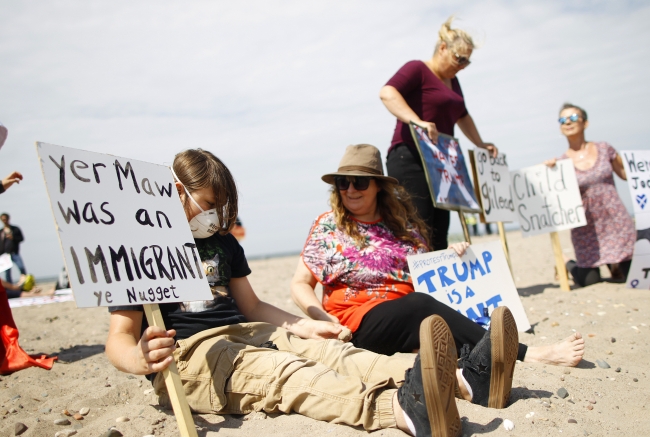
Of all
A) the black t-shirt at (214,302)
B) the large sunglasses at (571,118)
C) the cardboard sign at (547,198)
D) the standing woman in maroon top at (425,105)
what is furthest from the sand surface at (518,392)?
the large sunglasses at (571,118)

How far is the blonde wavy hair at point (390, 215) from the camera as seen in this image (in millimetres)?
3584

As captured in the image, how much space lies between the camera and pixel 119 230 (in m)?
2.20

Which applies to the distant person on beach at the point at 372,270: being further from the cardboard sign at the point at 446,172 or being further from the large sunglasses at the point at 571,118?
the large sunglasses at the point at 571,118

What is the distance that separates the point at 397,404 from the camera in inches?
85.8

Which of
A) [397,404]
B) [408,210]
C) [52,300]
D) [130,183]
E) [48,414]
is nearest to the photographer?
[397,404]

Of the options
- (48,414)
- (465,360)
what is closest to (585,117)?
(465,360)

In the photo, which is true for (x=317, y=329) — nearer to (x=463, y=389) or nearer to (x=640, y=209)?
(x=463, y=389)

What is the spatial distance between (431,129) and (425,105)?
0.34 metres

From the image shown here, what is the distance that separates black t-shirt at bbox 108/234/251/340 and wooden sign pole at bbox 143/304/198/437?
285 millimetres

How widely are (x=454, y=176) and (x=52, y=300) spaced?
711 cm

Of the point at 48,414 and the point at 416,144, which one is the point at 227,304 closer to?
the point at 48,414

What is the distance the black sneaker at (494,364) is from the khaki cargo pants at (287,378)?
33 cm

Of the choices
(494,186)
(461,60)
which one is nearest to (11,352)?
(461,60)

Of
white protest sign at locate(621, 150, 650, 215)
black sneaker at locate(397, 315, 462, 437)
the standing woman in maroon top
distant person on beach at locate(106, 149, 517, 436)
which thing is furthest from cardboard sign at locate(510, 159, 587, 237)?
black sneaker at locate(397, 315, 462, 437)
